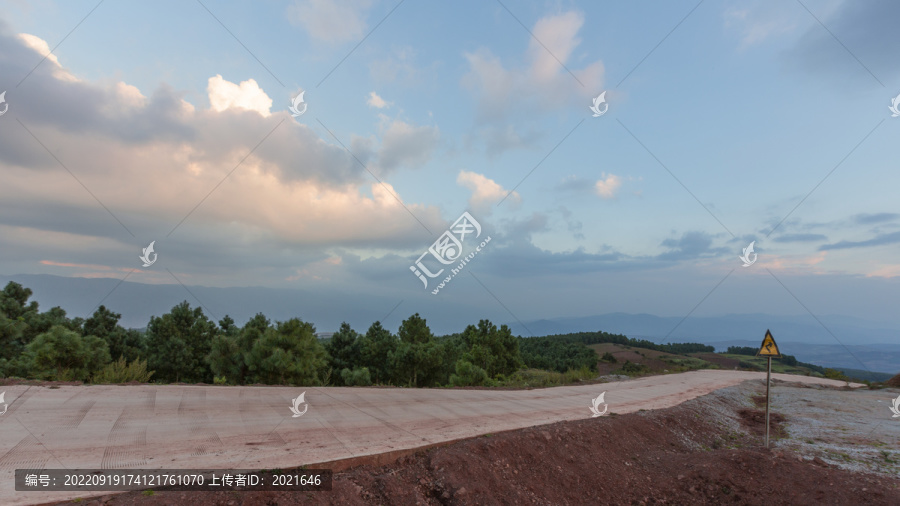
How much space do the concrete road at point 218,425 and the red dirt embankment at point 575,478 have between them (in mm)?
677

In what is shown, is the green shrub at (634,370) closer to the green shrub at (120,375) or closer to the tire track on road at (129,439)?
the green shrub at (120,375)

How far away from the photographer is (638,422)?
34.3ft

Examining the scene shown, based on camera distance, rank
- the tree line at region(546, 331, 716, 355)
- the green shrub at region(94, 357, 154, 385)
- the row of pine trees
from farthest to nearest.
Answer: the tree line at region(546, 331, 716, 355) < the row of pine trees < the green shrub at region(94, 357, 154, 385)

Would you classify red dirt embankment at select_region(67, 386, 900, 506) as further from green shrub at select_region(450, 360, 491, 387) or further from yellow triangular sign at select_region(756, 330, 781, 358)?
green shrub at select_region(450, 360, 491, 387)

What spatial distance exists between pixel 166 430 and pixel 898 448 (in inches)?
639

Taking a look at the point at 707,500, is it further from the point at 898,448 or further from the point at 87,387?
the point at 87,387

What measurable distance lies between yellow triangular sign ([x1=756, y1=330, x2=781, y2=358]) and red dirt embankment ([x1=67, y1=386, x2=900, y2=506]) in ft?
6.58

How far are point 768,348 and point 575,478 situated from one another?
17.8ft

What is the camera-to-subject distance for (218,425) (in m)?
7.16

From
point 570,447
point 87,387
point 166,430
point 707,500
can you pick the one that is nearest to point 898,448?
point 707,500

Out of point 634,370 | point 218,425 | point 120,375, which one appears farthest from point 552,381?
point 120,375

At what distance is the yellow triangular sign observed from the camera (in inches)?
342

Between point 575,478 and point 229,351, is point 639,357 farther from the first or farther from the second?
point 575,478

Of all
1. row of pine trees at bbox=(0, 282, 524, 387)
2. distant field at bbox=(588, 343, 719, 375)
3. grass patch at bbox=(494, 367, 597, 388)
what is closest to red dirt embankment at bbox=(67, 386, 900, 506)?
grass patch at bbox=(494, 367, 597, 388)
